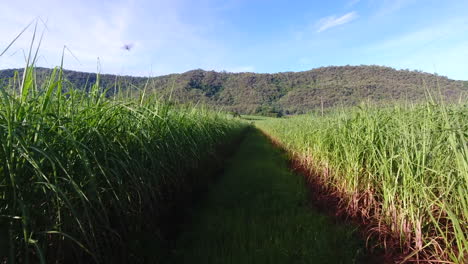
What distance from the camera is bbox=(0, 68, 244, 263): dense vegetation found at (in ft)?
3.57

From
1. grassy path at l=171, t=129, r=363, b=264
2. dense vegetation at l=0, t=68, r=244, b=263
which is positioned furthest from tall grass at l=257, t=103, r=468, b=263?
dense vegetation at l=0, t=68, r=244, b=263

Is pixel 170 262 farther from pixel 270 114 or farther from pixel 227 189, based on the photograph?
pixel 270 114

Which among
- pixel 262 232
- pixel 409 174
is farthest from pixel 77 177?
pixel 409 174

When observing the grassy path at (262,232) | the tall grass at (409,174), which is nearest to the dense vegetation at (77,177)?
the grassy path at (262,232)

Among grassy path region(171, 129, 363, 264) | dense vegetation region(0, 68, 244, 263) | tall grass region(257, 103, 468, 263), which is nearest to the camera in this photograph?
dense vegetation region(0, 68, 244, 263)

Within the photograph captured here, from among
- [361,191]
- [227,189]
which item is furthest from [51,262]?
[227,189]

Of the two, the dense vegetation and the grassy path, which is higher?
the dense vegetation

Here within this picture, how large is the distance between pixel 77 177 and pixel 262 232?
2.03 meters

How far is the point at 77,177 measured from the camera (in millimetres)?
1452

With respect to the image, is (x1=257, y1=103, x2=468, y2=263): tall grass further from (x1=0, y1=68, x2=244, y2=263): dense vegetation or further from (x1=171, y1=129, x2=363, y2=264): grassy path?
(x1=0, y1=68, x2=244, y2=263): dense vegetation

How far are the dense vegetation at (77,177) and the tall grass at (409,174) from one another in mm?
1928

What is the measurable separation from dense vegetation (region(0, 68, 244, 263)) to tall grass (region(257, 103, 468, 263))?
6.33 ft

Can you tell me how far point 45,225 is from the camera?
4.03 feet

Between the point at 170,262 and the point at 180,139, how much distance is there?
160 centimetres
